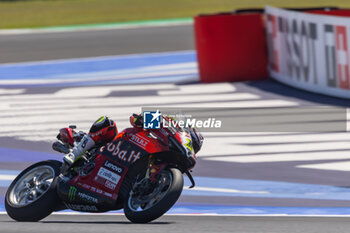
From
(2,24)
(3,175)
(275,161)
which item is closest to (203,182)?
(275,161)

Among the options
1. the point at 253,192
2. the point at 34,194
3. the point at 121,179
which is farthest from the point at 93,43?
the point at 121,179

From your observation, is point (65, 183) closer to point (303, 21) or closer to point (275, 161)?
point (275, 161)

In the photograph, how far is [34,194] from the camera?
324 inches

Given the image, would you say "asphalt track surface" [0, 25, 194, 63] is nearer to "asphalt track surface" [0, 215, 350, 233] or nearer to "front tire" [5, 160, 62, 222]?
"front tire" [5, 160, 62, 222]

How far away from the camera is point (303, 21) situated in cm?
1730

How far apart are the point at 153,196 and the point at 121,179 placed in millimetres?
437

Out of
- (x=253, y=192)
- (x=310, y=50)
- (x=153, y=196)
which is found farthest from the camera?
(x=310, y=50)

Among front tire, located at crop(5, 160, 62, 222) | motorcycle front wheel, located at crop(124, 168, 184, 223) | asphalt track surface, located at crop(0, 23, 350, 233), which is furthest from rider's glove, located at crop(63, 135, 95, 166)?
motorcycle front wheel, located at crop(124, 168, 184, 223)

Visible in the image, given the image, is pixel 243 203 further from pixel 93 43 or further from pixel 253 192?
pixel 93 43

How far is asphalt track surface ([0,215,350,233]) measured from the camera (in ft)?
23.4

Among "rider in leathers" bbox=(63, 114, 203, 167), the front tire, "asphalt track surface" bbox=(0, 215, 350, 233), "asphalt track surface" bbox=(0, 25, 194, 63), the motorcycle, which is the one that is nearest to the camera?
"asphalt track surface" bbox=(0, 215, 350, 233)

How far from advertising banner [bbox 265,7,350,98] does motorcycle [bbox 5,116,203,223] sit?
346 inches

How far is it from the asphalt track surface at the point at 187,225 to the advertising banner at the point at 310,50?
27.7 ft

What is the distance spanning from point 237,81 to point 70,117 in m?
5.49
